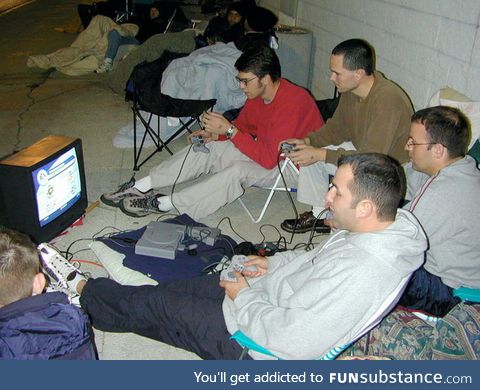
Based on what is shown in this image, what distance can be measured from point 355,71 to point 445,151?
84cm

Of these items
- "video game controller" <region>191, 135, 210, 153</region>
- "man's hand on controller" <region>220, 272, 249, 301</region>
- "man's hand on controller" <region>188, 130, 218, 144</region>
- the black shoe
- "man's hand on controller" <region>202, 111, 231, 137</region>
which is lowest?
the black shoe

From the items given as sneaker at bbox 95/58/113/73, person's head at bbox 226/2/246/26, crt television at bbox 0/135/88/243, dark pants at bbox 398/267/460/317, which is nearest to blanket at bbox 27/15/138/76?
sneaker at bbox 95/58/113/73

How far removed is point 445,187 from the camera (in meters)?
1.98

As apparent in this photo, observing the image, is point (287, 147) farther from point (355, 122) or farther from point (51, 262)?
point (51, 262)

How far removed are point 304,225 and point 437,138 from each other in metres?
1.28

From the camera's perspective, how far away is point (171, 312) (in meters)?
1.89

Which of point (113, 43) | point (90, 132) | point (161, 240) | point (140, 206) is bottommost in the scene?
point (90, 132)

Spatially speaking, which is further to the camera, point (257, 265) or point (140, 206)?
point (140, 206)

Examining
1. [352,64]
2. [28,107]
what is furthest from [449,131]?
[28,107]

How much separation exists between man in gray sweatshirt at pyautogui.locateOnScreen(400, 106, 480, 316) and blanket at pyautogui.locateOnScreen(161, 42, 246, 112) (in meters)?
2.32

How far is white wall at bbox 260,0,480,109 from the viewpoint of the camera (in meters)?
2.76

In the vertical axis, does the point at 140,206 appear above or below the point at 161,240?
below

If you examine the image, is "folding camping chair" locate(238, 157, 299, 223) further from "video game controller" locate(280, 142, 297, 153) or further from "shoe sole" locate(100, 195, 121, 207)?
"shoe sole" locate(100, 195, 121, 207)

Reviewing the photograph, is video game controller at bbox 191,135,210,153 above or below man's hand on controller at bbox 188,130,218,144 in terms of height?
below
